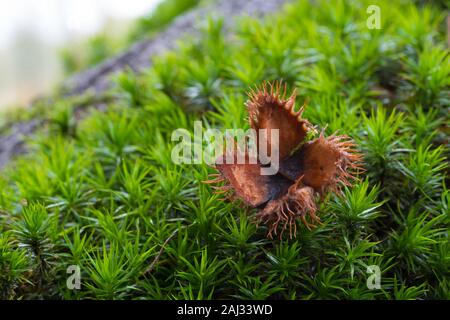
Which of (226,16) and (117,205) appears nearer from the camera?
(117,205)

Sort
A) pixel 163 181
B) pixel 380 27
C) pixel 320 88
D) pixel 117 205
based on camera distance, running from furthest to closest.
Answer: pixel 380 27
pixel 320 88
pixel 117 205
pixel 163 181

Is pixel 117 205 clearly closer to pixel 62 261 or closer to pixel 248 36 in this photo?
pixel 62 261

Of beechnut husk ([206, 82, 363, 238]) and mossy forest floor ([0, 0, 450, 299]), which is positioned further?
mossy forest floor ([0, 0, 450, 299])
